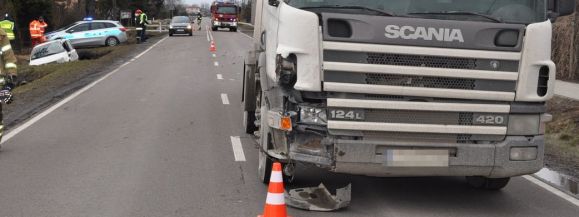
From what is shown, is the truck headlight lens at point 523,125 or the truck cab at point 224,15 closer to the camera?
the truck headlight lens at point 523,125

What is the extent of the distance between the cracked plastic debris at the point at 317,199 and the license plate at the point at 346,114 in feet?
2.84

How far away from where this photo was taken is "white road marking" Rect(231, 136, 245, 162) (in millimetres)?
8539

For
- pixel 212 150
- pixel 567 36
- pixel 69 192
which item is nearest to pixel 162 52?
pixel 567 36

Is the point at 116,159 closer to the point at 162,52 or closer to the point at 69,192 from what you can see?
the point at 69,192

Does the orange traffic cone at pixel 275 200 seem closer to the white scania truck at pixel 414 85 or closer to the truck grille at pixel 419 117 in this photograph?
the white scania truck at pixel 414 85

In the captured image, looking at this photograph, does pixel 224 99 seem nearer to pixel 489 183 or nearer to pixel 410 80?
pixel 489 183

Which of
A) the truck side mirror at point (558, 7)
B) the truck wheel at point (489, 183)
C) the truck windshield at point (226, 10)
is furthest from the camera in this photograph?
the truck windshield at point (226, 10)

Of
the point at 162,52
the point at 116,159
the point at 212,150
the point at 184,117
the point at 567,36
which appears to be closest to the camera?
the point at 116,159

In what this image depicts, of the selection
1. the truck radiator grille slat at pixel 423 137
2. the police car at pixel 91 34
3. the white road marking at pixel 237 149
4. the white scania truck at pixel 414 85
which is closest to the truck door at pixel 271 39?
the white scania truck at pixel 414 85

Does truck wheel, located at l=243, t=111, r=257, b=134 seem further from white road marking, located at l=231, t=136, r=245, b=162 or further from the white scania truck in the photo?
the white scania truck

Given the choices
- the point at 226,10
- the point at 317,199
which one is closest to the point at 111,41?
the point at 226,10

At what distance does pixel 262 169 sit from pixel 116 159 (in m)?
2.30

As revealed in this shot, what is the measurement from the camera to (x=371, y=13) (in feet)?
18.7

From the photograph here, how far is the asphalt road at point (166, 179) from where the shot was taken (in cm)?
620
